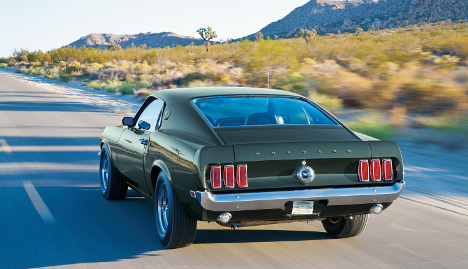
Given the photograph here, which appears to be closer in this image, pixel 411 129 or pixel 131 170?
pixel 131 170

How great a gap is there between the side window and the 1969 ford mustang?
0.16 m

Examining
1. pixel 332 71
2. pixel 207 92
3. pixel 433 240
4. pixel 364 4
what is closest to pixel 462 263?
pixel 433 240

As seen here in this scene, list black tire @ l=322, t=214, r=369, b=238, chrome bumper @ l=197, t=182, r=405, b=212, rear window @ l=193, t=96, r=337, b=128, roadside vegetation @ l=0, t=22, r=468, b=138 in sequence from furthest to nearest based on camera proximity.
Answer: roadside vegetation @ l=0, t=22, r=468, b=138
rear window @ l=193, t=96, r=337, b=128
black tire @ l=322, t=214, r=369, b=238
chrome bumper @ l=197, t=182, r=405, b=212

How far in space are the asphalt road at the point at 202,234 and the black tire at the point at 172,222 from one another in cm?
11

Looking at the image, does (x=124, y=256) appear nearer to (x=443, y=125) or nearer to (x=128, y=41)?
(x=443, y=125)

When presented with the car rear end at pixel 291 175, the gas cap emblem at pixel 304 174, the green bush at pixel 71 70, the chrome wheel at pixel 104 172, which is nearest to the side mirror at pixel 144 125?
the car rear end at pixel 291 175

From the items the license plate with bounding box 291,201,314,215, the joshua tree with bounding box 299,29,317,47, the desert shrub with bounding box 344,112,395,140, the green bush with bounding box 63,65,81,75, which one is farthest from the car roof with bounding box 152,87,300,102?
the joshua tree with bounding box 299,29,317,47

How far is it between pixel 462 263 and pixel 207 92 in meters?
2.92

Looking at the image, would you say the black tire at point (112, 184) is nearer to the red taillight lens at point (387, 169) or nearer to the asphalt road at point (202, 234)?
the asphalt road at point (202, 234)

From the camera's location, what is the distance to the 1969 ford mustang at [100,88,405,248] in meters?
4.09

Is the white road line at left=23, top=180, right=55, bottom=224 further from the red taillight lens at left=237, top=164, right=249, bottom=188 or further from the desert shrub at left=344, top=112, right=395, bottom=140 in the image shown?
the desert shrub at left=344, top=112, right=395, bottom=140

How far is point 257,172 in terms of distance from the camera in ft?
13.6

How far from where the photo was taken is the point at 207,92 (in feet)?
18.0

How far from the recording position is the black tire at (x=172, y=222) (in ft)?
14.9
